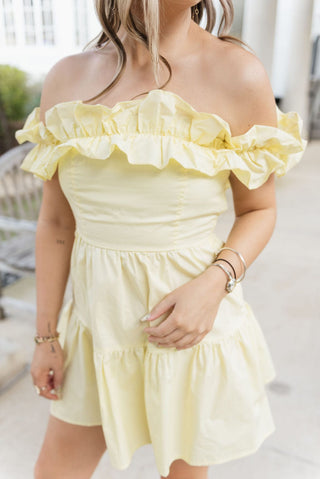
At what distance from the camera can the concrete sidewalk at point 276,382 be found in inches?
57.6

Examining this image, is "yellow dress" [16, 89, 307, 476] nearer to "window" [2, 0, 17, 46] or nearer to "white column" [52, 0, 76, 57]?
"window" [2, 0, 17, 46]

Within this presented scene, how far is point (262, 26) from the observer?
15.1ft

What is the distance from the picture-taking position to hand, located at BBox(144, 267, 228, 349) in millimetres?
721

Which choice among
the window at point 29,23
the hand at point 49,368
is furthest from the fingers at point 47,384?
the window at point 29,23

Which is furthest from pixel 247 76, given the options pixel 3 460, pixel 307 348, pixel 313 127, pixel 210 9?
pixel 313 127

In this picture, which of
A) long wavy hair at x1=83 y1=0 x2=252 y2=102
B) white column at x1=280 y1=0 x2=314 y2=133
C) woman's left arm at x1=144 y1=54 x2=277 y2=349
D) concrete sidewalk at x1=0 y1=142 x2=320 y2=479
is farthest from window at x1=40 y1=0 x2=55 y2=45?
woman's left arm at x1=144 y1=54 x2=277 y2=349

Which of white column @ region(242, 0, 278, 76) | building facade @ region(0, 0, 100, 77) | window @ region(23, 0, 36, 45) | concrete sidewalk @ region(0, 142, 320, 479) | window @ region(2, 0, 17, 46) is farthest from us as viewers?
white column @ region(242, 0, 278, 76)

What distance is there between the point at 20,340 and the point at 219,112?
1721mm

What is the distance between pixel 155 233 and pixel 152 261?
5cm

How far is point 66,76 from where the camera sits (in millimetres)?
787

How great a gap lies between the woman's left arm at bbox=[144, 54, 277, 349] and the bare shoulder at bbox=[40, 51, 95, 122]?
0.28 m

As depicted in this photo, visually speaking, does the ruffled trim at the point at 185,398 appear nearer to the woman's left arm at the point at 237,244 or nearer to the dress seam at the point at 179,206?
the woman's left arm at the point at 237,244

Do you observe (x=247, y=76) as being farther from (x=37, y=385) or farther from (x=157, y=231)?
(x=37, y=385)

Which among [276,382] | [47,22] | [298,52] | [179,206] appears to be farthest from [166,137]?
[298,52]
